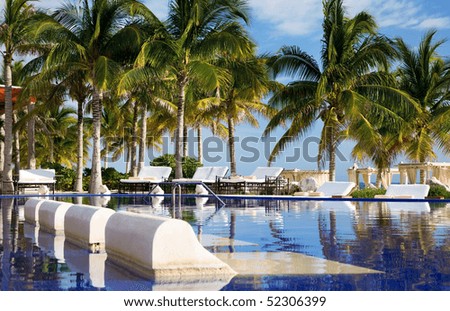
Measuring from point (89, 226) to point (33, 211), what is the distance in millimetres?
4302

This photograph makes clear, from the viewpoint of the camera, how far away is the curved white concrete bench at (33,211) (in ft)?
39.6

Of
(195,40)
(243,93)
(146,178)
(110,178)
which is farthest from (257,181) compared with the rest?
(110,178)

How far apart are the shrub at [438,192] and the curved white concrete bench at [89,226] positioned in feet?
56.6

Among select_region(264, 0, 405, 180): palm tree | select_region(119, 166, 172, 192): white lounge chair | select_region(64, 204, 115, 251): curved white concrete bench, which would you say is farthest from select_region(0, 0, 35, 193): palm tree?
select_region(64, 204, 115, 251): curved white concrete bench

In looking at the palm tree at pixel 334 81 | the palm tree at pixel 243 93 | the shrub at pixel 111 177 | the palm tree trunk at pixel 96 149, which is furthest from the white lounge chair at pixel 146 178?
the palm tree at pixel 334 81

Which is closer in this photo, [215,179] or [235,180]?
[235,180]

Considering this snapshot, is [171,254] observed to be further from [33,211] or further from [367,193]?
[367,193]

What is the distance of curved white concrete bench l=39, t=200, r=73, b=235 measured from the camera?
10.5 metres

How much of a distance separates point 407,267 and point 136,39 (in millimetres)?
20294

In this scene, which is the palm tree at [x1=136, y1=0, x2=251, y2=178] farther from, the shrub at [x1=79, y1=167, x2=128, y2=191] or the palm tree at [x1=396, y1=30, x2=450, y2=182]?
the palm tree at [x1=396, y1=30, x2=450, y2=182]

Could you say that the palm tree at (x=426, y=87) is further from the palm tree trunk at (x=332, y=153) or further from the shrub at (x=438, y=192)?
the palm tree trunk at (x=332, y=153)

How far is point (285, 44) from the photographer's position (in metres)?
26.8

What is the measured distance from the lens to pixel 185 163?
103 ft
